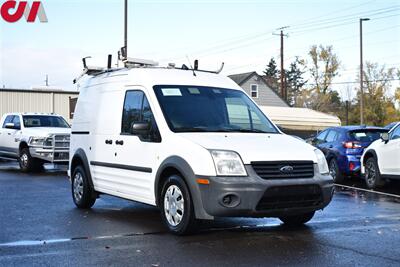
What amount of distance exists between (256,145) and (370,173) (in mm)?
7066

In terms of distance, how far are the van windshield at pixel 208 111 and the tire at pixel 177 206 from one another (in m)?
0.73

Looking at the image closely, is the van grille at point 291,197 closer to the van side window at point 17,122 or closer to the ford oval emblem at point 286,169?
the ford oval emblem at point 286,169

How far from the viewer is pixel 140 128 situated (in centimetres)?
732

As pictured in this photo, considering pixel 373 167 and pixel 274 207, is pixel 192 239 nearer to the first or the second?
pixel 274 207

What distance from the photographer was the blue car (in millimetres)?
13960

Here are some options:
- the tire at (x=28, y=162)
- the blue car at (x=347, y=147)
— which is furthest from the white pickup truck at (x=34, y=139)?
the blue car at (x=347, y=147)

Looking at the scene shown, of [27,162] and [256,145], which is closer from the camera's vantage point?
[256,145]

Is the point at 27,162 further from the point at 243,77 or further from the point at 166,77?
the point at 243,77

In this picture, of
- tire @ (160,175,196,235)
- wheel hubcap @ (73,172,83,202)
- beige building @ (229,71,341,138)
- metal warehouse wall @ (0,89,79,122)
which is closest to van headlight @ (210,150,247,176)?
tire @ (160,175,196,235)

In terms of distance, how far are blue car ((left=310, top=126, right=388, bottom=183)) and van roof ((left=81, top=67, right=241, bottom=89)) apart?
21.0 feet

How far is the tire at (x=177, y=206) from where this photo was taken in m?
6.74

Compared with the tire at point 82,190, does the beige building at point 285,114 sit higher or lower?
higher

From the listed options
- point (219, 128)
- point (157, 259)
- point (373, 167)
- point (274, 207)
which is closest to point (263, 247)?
point (274, 207)

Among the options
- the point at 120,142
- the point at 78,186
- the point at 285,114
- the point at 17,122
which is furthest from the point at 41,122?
the point at 285,114
